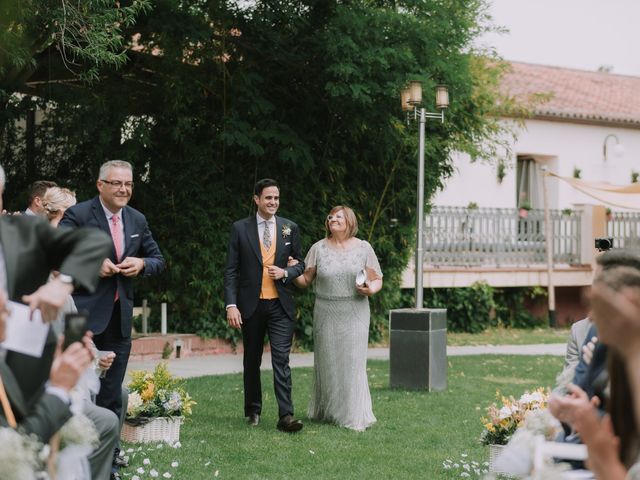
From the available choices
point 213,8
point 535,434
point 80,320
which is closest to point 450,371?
point 213,8

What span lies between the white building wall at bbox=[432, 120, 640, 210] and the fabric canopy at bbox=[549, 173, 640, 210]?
18.0ft

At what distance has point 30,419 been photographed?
317 cm

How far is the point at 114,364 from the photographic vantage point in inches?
263

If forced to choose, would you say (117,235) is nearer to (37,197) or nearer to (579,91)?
(37,197)

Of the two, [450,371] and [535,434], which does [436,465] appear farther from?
[450,371]

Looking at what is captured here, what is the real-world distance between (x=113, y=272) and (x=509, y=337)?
14.8 metres

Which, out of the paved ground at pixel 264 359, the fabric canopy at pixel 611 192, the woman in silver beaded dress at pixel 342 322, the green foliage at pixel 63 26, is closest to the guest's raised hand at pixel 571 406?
the woman in silver beaded dress at pixel 342 322

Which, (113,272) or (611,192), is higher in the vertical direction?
(611,192)

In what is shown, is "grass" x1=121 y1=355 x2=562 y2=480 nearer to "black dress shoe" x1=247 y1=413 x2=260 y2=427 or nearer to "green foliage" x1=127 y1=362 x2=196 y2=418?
"black dress shoe" x1=247 y1=413 x2=260 y2=427

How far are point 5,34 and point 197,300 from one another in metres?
5.97

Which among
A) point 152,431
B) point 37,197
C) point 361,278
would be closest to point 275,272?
point 361,278

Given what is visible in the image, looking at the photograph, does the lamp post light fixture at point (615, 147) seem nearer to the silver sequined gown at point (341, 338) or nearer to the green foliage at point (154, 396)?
the silver sequined gown at point (341, 338)

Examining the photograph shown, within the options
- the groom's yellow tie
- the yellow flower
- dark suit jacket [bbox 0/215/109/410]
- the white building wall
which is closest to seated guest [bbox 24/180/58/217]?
the yellow flower

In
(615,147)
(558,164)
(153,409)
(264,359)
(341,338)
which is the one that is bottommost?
(264,359)
